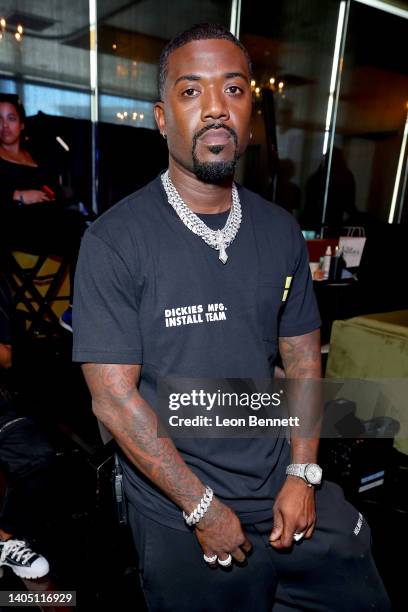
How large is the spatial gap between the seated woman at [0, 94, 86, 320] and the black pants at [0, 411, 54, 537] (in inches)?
49.3

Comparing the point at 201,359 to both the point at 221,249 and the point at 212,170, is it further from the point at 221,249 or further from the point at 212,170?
the point at 212,170

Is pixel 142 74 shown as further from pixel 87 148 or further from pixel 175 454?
pixel 175 454

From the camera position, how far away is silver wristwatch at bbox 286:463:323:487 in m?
1.20

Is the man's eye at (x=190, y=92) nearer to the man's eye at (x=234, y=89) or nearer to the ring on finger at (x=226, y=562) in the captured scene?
the man's eye at (x=234, y=89)

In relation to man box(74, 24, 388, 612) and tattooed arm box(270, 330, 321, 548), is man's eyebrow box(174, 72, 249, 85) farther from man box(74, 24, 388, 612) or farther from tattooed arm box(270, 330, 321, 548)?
tattooed arm box(270, 330, 321, 548)

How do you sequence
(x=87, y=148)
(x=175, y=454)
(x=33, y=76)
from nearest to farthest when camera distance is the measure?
(x=175, y=454)
(x=33, y=76)
(x=87, y=148)

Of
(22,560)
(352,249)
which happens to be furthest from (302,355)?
(352,249)

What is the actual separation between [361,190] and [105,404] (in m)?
6.49

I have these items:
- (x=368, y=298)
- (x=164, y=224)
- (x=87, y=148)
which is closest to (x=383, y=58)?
(x=87, y=148)

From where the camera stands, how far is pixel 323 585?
3.69 ft

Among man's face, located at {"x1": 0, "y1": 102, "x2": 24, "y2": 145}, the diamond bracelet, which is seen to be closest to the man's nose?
the diamond bracelet

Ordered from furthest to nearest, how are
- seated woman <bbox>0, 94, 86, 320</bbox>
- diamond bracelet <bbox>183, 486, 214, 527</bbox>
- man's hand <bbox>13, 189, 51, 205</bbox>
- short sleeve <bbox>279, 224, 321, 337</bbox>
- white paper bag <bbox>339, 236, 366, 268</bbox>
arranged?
man's hand <bbox>13, 189, 51, 205</bbox> → white paper bag <bbox>339, 236, 366, 268</bbox> → seated woman <bbox>0, 94, 86, 320</bbox> → short sleeve <bbox>279, 224, 321, 337</bbox> → diamond bracelet <bbox>183, 486, 214, 527</bbox>

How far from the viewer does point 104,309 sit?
1082 mm

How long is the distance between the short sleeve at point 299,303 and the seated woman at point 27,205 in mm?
1702
